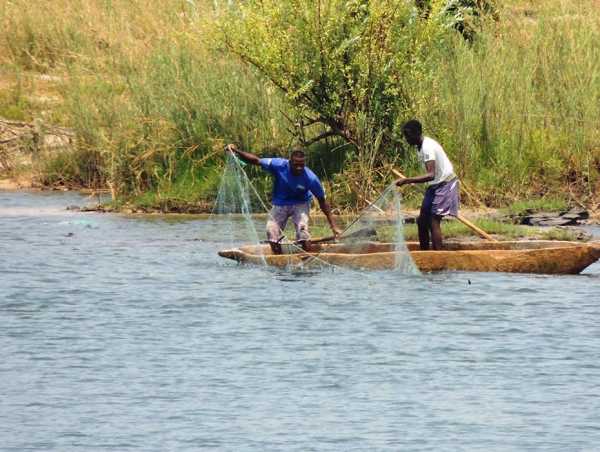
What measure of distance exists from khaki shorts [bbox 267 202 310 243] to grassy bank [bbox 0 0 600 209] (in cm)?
341

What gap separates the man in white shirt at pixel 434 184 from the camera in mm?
14758

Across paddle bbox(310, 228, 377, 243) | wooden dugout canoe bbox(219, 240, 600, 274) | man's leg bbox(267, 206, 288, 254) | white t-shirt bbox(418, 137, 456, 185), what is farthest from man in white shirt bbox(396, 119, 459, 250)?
man's leg bbox(267, 206, 288, 254)

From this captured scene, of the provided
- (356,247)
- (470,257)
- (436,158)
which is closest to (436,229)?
(470,257)

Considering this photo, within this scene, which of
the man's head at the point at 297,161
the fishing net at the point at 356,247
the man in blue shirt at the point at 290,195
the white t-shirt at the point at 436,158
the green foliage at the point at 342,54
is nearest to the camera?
the fishing net at the point at 356,247

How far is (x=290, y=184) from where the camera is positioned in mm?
15266

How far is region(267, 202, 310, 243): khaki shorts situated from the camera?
1532cm

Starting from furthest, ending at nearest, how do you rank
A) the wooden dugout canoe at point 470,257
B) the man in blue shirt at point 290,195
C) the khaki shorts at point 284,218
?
1. the khaki shorts at point 284,218
2. the man in blue shirt at point 290,195
3. the wooden dugout canoe at point 470,257

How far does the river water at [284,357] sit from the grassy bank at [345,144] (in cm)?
339

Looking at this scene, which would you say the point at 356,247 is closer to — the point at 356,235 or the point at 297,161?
the point at 356,235

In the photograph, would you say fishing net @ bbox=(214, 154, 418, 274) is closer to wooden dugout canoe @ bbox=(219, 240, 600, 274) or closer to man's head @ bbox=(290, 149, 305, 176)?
wooden dugout canoe @ bbox=(219, 240, 600, 274)

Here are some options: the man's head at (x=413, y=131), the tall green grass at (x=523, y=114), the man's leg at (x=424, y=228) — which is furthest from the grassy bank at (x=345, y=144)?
the man's head at (x=413, y=131)

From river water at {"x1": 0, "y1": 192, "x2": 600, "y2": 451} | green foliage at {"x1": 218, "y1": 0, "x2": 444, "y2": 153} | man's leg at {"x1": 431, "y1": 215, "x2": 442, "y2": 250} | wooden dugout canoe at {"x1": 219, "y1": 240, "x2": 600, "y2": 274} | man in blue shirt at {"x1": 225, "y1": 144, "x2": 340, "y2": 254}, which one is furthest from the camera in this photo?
green foliage at {"x1": 218, "y1": 0, "x2": 444, "y2": 153}

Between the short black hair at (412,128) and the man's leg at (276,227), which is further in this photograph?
the man's leg at (276,227)

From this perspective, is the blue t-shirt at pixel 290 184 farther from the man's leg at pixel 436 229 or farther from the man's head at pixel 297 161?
the man's leg at pixel 436 229
